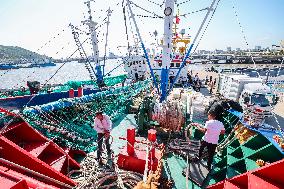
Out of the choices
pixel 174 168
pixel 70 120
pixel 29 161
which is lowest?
pixel 174 168

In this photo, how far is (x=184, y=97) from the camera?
1418 cm

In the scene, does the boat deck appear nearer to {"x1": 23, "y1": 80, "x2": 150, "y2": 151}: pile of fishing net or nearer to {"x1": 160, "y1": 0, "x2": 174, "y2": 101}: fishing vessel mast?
{"x1": 23, "y1": 80, "x2": 150, "y2": 151}: pile of fishing net

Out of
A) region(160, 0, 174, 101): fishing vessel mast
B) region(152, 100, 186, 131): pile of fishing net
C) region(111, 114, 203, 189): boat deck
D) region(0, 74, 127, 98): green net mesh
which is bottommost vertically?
region(111, 114, 203, 189): boat deck

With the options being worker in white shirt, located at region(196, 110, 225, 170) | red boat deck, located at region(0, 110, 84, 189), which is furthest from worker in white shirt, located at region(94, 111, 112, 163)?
worker in white shirt, located at region(196, 110, 225, 170)

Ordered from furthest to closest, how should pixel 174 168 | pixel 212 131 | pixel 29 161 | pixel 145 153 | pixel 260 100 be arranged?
pixel 260 100
pixel 174 168
pixel 145 153
pixel 212 131
pixel 29 161

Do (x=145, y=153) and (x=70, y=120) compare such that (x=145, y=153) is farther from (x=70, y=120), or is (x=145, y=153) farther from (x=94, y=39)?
(x=94, y=39)

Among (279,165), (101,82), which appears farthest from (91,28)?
(279,165)

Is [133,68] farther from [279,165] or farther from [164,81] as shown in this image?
[279,165]

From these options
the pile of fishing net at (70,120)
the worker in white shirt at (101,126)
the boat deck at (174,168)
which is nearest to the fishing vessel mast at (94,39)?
the pile of fishing net at (70,120)

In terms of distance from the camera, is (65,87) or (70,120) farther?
(65,87)

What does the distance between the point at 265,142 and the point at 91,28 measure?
17852mm

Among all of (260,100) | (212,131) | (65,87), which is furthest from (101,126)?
(65,87)

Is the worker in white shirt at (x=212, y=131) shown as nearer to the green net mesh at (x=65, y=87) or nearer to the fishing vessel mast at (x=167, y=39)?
the fishing vessel mast at (x=167, y=39)

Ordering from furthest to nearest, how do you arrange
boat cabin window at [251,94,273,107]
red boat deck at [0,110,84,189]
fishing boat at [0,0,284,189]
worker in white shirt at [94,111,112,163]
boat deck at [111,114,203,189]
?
boat cabin window at [251,94,273,107] → worker in white shirt at [94,111,112,163] → boat deck at [111,114,203,189] → fishing boat at [0,0,284,189] → red boat deck at [0,110,84,189]
